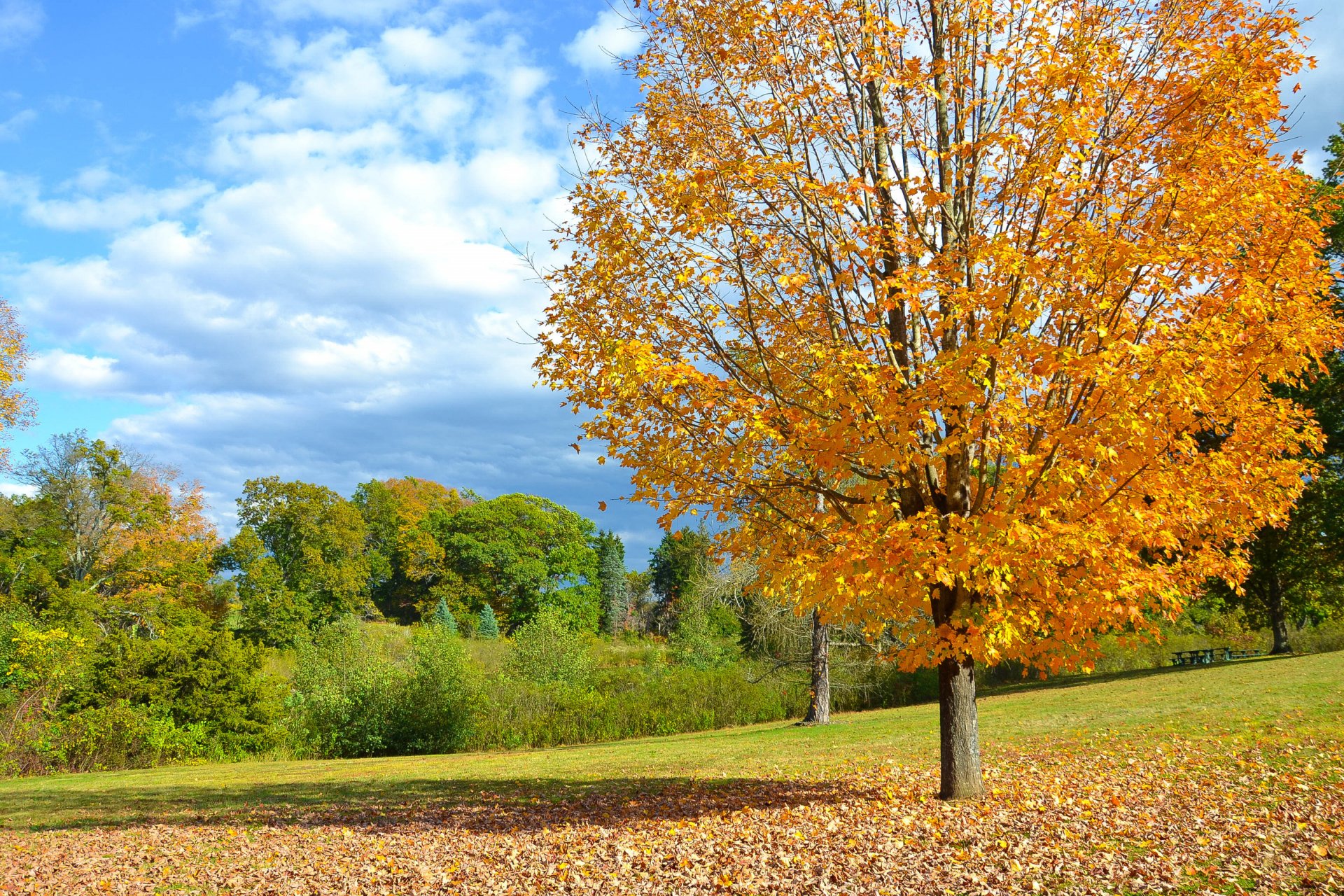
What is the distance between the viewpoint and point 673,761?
573 inches

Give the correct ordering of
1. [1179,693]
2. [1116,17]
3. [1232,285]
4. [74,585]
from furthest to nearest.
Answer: [74,585] < [1179,693] < [1116,17] < [1232,285]

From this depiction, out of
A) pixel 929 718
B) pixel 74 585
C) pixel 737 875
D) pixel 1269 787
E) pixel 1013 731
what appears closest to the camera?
pixel 737 875

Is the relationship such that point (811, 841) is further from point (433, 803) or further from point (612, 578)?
point (612, 578)

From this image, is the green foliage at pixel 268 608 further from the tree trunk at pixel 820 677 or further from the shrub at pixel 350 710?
the tree trunk at pixel 820 677

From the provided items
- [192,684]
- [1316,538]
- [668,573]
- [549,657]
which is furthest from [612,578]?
[1316,538]

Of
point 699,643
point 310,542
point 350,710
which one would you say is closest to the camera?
point 350,710

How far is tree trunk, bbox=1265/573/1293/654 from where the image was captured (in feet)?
78.7

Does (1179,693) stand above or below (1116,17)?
below

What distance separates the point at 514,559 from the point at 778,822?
176ft

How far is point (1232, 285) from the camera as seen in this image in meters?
6.58

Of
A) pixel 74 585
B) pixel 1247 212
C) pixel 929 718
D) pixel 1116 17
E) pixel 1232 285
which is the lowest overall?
pixel 929 718

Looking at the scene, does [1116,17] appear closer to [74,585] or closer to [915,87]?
[915,87]

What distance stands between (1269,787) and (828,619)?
186 inches

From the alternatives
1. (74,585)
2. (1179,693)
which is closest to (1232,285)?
(1179,693)
